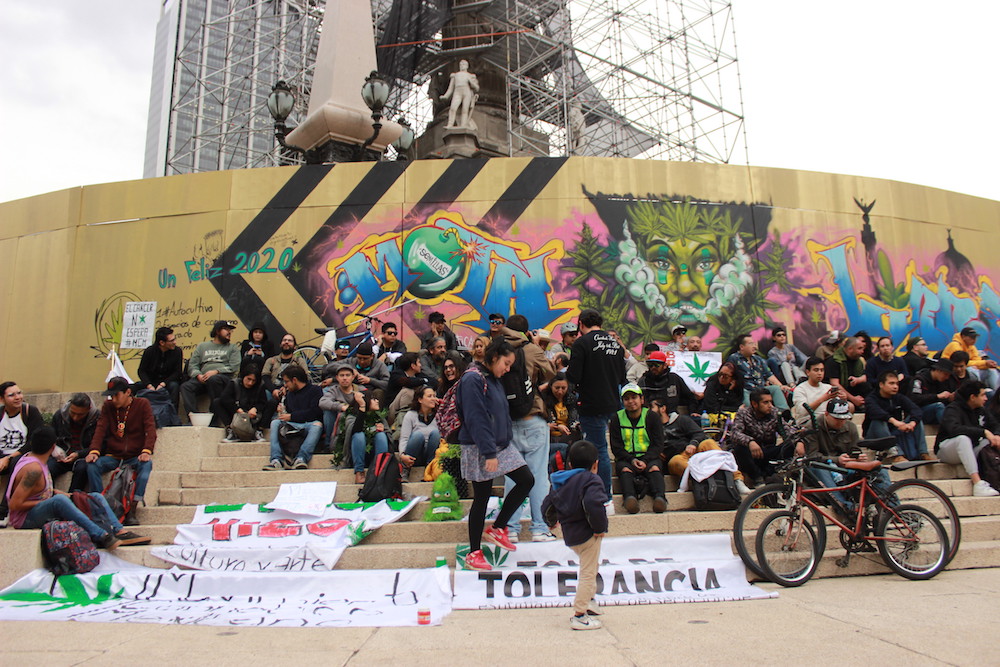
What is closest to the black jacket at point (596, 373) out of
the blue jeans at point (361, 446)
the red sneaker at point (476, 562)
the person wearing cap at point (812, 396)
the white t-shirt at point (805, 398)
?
the red sneaker at point (476, 562)

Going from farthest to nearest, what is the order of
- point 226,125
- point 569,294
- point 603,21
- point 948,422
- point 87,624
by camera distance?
point 226,125 < point 603,21 < point 569,294 < point 948,422 < point 87,624

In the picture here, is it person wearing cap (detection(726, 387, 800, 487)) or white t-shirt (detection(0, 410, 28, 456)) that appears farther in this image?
white t-shirt (detection(0, 410, 28, 456))

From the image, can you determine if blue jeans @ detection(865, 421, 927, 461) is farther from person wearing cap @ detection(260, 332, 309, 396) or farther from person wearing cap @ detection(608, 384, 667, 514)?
person wearing cap @ detection(260, 332, 309, 396)

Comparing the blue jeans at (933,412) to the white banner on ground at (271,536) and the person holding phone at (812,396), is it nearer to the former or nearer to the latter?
the person holding phone at (812,396)

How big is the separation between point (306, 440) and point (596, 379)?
10.3 ft

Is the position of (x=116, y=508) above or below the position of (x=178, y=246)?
below

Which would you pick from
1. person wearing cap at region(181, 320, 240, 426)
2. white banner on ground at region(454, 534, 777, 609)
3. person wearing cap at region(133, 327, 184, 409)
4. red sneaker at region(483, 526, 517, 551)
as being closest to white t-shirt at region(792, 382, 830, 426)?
white banner on ground at region(454, 534, 777, 609)

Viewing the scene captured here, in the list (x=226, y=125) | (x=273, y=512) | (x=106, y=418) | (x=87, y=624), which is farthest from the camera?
(x=226, y=125)

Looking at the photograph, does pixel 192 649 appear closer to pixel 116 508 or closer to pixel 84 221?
pixel 116 508

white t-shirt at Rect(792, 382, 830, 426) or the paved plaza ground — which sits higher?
white t-shirt at Rect(792, 382, 830, 426)

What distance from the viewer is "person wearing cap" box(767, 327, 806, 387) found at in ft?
31.8

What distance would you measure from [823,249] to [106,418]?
10655mm

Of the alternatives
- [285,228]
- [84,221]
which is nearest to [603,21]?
[285,228]

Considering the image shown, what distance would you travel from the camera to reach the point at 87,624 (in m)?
4.49
